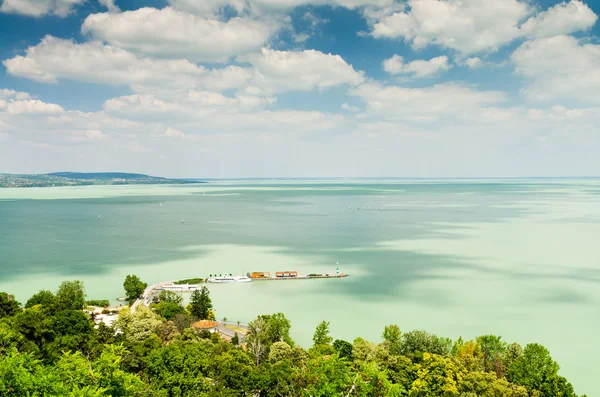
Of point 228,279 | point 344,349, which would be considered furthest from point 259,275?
point 344,349

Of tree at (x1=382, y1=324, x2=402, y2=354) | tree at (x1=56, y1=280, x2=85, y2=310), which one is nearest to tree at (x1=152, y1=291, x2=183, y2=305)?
tree at (x1=56, y1=280, x2=85, y2=310)

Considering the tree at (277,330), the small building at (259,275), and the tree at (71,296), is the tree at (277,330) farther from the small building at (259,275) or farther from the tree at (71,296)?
the small building at (259,275)

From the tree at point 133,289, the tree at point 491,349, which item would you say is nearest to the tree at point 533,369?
the tree at point 491,349

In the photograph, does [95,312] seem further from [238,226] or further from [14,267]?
[238,226]

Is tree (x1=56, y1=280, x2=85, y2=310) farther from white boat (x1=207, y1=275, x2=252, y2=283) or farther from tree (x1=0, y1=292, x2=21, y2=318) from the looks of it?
white boat (x1=207, y1=275, x2=252, y2=283)

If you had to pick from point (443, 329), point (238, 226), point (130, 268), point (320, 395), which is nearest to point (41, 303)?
point (130, 268)
